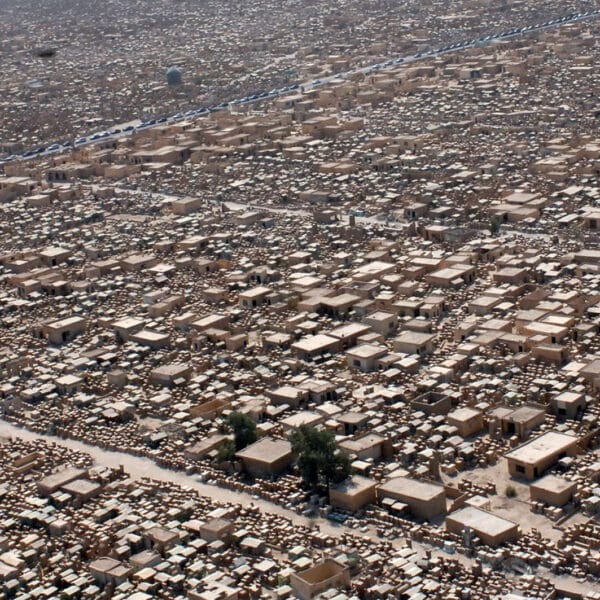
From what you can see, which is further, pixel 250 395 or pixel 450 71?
pixel 450 71

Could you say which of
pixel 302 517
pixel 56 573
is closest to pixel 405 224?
pixel 302 517

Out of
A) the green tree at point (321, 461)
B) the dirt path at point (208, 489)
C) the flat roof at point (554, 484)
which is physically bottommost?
the dirt path at point (208, 489)

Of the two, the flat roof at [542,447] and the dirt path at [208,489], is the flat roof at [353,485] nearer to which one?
the dirt path at [208,489]

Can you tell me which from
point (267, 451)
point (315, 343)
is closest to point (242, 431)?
point (267, 451)

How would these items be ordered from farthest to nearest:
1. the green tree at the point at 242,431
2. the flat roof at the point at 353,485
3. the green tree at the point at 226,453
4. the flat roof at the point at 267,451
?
the green tree at the point at 242,431 < the green tree at the point at 226,453 < the flat roof at the point at 267,451 < the flat roof at the point at 353,485

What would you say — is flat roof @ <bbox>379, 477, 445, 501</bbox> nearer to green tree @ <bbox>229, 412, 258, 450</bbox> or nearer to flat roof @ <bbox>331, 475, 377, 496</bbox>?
flat roof @ <bbox>331, 475, 377, 496</bbox>

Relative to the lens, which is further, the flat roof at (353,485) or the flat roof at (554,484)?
the flat roof at (353,485)

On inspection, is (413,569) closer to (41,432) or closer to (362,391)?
(362,391)

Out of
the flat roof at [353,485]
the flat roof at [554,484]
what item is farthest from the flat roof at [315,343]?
the flat roof at [554,484]
